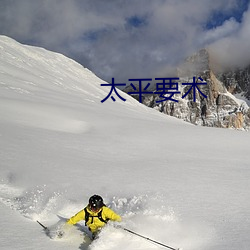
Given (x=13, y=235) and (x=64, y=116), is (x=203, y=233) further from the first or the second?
(x=64, y=116)

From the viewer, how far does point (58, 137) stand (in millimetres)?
12664

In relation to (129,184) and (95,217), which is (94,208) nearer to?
(95,217)

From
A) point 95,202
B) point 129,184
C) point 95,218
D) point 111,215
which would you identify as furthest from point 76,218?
point 129,184

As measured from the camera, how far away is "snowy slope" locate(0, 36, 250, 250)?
5289mm

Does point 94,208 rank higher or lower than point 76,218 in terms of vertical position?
higher

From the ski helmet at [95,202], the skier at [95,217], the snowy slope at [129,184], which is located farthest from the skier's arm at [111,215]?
the ski helmet at [95,202]

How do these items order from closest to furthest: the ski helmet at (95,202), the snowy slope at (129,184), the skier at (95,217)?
the snowy slope at (129,184) < the ski helmet at (95,202) < the skier at (95,217)

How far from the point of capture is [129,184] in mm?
7832

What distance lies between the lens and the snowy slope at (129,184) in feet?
17.4

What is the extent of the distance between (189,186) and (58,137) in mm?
6803

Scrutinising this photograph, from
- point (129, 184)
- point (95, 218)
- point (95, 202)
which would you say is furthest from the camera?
point (129, 184)

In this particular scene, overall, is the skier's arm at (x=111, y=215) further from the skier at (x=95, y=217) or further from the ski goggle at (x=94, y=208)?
the ski goggle at (x=94, y=208)

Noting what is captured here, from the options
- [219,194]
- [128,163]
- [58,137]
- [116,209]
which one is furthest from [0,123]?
[219,194]

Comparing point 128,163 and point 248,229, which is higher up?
point 128,163
